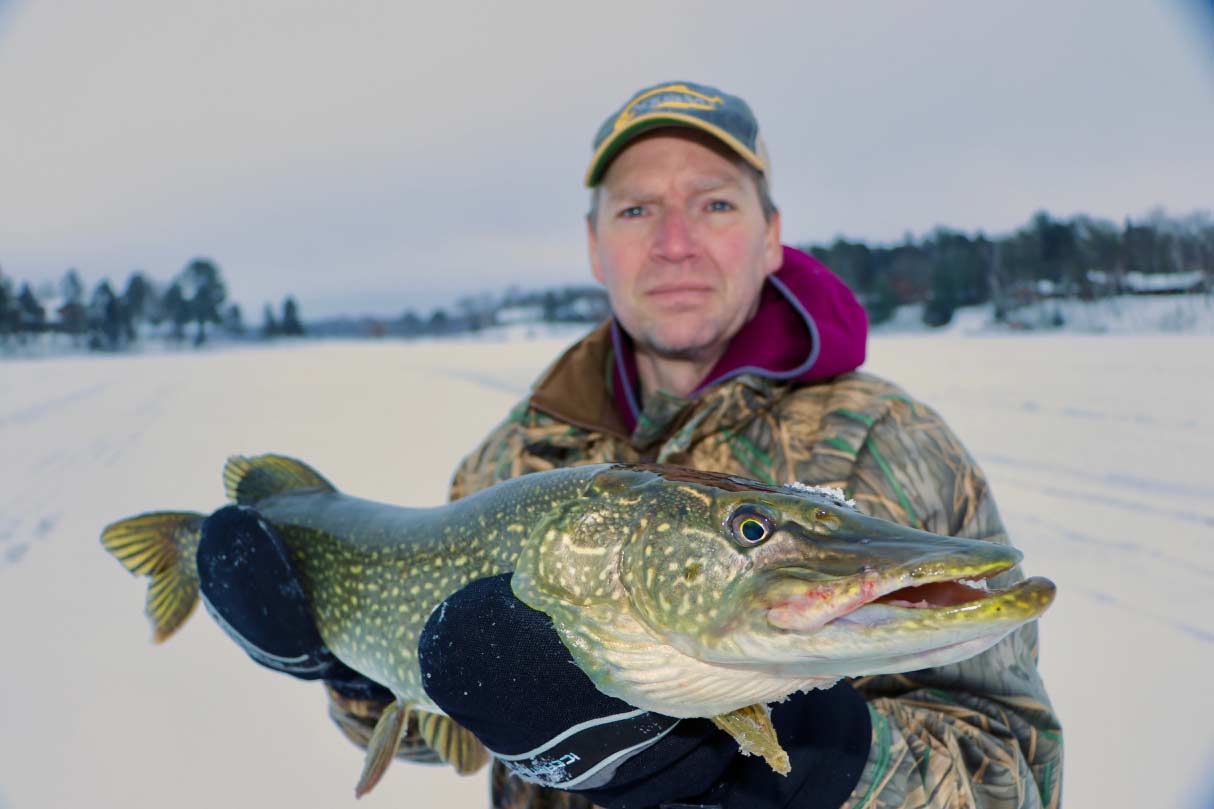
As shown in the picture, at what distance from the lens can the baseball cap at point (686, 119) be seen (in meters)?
2.18

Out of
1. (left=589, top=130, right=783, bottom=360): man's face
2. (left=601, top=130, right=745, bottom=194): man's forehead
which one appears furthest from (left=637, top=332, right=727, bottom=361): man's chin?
(left=601, top=130, right=745, bottom=194): man's forehead

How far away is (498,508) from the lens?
61.0 inches

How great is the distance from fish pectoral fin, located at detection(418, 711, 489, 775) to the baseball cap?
5.13 feet

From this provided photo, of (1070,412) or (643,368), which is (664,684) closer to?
(643,368)

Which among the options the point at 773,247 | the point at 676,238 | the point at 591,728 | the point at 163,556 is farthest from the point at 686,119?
the point at 163,556

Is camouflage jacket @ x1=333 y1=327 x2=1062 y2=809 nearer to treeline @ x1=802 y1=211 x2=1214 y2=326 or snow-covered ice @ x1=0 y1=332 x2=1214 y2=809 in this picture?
snow-covered ice @ x1=0 y1=332 x2=1214 y2=809

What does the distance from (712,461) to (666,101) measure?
1.02m

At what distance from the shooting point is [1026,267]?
83.3 feet

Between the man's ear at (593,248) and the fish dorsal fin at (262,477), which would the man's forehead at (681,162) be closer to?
the man's ear at (593,248)

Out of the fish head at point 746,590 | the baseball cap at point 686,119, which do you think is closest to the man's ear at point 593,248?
the baseball cap at point 686,119

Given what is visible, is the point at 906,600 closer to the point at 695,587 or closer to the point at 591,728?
the point at 695,587

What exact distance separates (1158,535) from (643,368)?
349 centimetres

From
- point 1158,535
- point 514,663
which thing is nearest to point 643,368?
point 514,663

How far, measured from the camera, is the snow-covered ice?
109 inches
